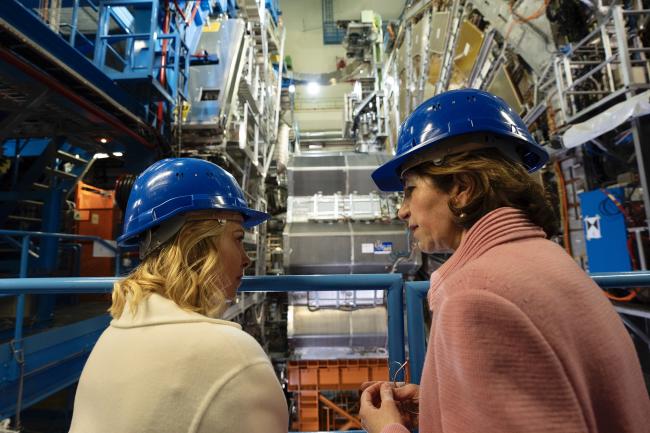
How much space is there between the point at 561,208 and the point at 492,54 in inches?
138

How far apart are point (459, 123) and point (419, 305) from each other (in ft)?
2.43

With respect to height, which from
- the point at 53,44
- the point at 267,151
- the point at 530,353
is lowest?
the point at 530,353

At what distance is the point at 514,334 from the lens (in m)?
0.61

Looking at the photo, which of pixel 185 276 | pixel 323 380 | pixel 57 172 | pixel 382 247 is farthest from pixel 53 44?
pixel 323 380

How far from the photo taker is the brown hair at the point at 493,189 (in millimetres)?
896

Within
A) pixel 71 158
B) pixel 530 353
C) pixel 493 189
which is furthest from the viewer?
pixel 71 158

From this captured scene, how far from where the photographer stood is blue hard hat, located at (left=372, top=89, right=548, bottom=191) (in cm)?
105

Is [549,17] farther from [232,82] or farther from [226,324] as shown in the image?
[226,324]

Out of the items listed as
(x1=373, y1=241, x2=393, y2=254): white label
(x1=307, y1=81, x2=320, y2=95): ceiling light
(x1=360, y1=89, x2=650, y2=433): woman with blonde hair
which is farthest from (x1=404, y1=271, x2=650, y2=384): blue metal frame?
(x1=307, y1=81, x2=320, y2=95): ceiling light

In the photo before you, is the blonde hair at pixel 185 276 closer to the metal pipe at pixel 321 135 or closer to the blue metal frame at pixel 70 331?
the blue metal frame at pixel 70 331

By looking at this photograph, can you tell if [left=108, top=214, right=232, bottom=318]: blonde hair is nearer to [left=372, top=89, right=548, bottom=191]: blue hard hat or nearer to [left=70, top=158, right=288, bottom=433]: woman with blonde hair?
[left=70, top=158, right=288, bottom=433]: woman with blonde hair

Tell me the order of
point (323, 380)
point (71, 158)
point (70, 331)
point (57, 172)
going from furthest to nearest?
point (323, 380) < point (71, 158) < point (57, 172) < point (70, 331)

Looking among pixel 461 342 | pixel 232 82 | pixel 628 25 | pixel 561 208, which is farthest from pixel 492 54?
pixel 461 342

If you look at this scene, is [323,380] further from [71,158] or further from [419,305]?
[71,158]
